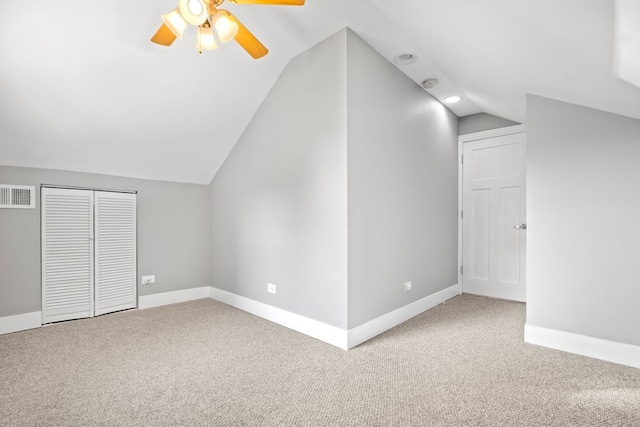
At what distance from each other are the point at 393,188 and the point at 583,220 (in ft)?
5.00

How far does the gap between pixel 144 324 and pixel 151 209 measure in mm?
1408

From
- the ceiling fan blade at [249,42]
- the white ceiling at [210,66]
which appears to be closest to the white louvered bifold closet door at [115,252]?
the white ceiling at [210,66]

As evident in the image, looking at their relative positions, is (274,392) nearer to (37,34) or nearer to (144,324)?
(144,324)

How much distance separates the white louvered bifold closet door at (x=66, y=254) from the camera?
3.16 meters

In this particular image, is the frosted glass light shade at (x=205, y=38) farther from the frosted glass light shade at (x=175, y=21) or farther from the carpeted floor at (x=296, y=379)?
the carpeted floor at (x=296, y=379)

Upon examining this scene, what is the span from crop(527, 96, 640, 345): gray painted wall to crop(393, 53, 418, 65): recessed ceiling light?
1076mm

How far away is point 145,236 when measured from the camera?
3.83m

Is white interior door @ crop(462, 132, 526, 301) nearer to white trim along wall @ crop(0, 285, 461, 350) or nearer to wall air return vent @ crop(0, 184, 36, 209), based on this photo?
white trim along wall @ crop(0, 285, 461, 350)

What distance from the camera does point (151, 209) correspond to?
3887 millimetres

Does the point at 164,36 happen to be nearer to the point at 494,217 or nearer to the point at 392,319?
the point at 392,319

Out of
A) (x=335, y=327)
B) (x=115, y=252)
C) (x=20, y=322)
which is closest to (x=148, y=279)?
(x=115, y=252)

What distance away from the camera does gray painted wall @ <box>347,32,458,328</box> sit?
268 centimetres

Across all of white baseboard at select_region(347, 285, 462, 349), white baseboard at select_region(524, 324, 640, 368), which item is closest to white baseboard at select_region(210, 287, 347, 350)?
white baseboard at select_region(347, 285, 462, 349)

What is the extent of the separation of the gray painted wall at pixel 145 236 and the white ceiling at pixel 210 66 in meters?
0.16
